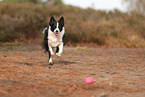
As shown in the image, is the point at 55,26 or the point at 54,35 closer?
the point at 55,26

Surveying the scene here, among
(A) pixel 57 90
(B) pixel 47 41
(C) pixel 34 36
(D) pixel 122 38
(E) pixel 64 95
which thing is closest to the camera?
(E) pixel 64 95

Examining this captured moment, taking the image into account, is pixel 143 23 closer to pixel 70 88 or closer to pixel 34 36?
pixel 34 36

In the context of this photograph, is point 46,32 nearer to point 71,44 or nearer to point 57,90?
point 57,90

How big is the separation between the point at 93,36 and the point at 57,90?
1439 centimetres

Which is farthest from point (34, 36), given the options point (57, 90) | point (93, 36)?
point (57, 90)

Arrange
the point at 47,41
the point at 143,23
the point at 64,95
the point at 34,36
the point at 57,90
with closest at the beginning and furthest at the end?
the point at 64,95
the point at 57,90
the point at 47,41
the point at 34,36
the point at 143,23

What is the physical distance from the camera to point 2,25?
17656 mm

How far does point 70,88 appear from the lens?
14.9 feet

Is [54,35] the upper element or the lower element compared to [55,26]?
lower

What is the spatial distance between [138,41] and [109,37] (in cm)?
231

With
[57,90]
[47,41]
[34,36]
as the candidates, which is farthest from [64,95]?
[34,36]

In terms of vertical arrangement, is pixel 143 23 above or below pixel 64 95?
above

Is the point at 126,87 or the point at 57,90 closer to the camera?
the point at 57,90

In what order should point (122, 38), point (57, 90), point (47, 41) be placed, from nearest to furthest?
point (57, 90)
point (47, 41)
point (122, 38)
